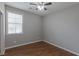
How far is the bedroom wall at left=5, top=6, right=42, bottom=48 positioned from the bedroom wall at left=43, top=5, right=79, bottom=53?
135mm

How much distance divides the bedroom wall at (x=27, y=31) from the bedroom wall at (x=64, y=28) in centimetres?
14

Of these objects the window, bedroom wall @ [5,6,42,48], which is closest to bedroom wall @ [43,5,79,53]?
bedroom wall @ [5,6,42,48]

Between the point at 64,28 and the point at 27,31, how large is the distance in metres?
0.76

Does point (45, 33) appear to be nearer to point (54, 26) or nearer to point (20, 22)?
point (54, 26)

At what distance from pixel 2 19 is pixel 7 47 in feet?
1.38

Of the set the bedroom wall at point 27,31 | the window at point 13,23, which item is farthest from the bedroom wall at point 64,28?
the window at point 13,23

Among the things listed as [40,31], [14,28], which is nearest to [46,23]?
[40,31]

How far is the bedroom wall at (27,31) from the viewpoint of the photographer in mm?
1093

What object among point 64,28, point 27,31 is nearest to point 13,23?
point 27,31

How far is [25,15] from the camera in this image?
1200mm

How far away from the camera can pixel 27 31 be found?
4.10ft

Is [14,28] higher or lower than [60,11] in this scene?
lower

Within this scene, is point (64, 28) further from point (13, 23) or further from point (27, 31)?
point (13, 23)

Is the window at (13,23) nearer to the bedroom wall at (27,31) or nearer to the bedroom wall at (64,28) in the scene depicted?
the bedroom wall at (27,31)
